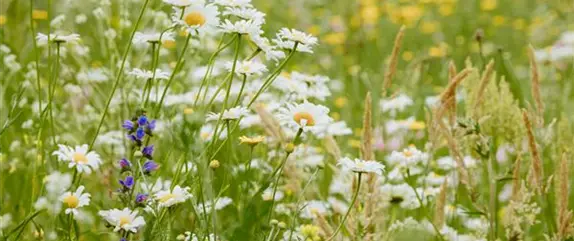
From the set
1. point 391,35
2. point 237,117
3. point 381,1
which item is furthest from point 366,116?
point 381,1

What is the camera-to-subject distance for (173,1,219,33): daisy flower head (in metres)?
1.53

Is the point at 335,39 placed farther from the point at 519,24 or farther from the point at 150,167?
the point at 150,167

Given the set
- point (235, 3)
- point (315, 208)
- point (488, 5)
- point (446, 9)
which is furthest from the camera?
point (488, 5)

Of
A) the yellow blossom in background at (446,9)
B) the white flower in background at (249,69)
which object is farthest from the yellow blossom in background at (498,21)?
the white flower in background at (249,69)

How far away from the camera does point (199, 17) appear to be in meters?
1.54

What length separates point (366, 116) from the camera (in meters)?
1.59

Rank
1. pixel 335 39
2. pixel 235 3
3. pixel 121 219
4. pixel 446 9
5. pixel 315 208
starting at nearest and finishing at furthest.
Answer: pixel 121 219
pixel 235 3
pixel 315 208
pixel 335 39
pixel 446 9

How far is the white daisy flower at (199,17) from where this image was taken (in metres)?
1.53

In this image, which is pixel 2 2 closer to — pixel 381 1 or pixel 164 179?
pixel 164 179

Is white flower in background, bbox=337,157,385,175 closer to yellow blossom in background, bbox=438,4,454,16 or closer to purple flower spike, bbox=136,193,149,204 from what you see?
purple flower spike, bbox=136,193,149,204

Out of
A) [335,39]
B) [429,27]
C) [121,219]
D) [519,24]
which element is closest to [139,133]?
[121,219]

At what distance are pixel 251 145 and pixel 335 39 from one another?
3076 millimetres

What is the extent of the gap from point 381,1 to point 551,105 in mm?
2446

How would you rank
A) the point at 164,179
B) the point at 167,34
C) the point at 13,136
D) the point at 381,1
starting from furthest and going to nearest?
the point at 381,1 → the point at 13,136 → the point at 164,179 → the point at 167,34
